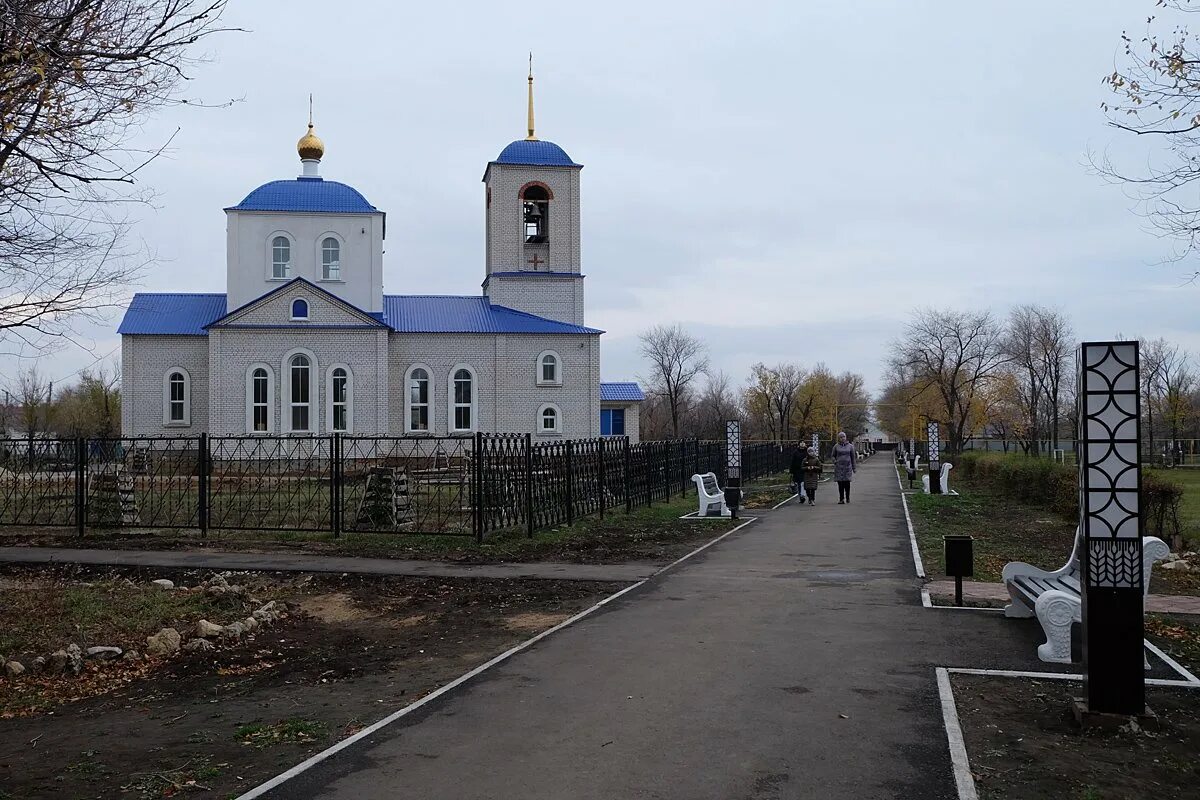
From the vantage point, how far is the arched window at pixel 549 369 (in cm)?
4409

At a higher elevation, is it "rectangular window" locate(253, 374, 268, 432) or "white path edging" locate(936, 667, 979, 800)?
"rectangular window" locate(253, 374, 268, 432)

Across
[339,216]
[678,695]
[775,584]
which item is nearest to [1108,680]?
[678,695]

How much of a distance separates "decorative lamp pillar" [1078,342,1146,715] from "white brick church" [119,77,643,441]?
3709cm

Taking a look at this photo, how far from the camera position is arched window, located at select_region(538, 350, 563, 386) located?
44094 millimetres

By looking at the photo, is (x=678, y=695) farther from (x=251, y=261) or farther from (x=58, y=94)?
(x=251, y=261)

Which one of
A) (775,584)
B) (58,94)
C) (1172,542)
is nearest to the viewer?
(58,94)

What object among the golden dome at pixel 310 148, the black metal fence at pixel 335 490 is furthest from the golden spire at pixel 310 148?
the black metal fence at pixel 335 490

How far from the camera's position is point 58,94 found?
8430 millimetres

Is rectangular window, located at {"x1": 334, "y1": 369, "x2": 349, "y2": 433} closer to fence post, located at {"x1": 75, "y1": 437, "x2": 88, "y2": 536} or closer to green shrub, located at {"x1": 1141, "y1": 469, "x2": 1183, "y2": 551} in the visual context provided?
fence post, located at {"x1": 75, "y1": 437, "x2": 88, "y2": 536}

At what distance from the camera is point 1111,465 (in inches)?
247

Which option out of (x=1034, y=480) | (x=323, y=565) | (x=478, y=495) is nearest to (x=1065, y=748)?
(x=323, y=565)

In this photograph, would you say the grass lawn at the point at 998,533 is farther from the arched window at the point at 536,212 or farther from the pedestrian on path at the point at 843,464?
the arched window at the point at 536,212

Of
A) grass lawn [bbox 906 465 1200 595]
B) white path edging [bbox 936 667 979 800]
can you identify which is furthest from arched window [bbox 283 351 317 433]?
white path edging [bbox 936 667 979 800]

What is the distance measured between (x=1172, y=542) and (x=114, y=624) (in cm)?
1496
